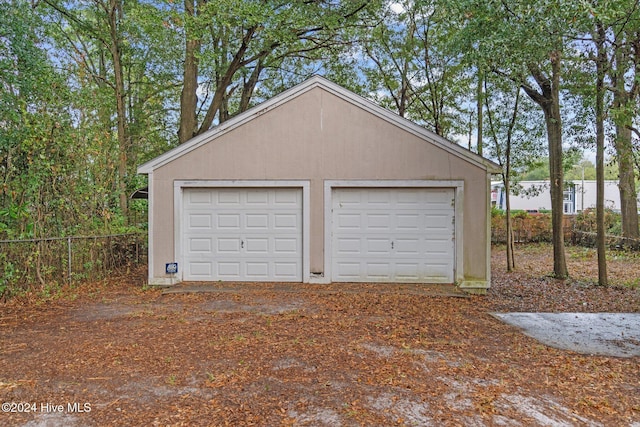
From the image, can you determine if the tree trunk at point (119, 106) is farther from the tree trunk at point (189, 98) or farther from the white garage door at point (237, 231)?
the white garage door at point (237, 231)

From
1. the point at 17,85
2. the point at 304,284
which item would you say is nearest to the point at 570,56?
the point at 304,284

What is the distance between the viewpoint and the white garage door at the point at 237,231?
8.87 m

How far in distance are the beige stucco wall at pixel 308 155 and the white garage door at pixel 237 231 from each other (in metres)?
0.37

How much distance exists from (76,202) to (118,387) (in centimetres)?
698

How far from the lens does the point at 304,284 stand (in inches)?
341

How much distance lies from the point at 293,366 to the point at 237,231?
5.11 m

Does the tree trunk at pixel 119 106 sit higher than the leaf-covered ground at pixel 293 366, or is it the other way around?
the tree trunk at pixel 119 106

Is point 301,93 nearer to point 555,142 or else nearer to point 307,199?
point 307,199

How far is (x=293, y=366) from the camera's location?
13.7 feet

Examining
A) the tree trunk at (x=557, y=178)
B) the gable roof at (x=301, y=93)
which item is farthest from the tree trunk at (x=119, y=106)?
the tree trunk at (x=557, y=178)

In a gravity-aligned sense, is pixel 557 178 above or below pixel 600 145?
below

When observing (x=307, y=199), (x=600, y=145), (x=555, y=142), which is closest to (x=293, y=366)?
(x=307, y=199)

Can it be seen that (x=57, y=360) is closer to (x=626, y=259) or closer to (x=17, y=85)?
(x=17, y=85)

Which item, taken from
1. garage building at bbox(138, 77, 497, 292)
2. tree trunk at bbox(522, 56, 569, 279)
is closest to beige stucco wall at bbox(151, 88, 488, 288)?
garage building at bbox(138, 77, 497, 292)
